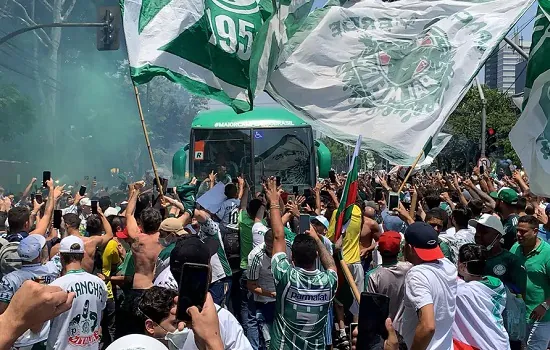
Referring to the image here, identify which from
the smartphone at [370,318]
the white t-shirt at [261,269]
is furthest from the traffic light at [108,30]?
the smartphone at [370,318]

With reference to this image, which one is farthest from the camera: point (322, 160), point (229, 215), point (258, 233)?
point (322, 160)

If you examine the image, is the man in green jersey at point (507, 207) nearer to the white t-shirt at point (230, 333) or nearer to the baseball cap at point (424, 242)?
the baseball cap at point (424, 242)

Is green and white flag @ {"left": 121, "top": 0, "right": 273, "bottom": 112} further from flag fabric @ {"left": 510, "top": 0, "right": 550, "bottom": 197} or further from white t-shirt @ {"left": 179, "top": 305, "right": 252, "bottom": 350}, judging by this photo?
white t-shirt @ {"left": 179, "top": 305, "right": 252, "bottom": 350}

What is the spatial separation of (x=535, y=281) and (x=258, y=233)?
2877mm

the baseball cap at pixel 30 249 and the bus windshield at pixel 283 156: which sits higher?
the baseball cap at pixel 30 249

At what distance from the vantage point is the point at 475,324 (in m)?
4.72

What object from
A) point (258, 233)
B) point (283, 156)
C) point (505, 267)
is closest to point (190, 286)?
point (505, 267)

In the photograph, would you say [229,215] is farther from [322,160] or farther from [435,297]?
[322,160]

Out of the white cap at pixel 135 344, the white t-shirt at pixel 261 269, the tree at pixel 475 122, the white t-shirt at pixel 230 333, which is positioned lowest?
the tree at pixel 475 122

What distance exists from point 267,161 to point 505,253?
33.6 feet

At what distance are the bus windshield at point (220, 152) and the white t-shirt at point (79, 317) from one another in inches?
411

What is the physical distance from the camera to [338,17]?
814 centimetres

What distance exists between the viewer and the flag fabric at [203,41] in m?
6.82

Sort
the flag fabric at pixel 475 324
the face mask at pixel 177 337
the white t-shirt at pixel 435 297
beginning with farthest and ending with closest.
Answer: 1. the flag fabric at pixel 475 324
2. the white t-shirt at pixel 435 297
3. the face mask at pixel 177 337
